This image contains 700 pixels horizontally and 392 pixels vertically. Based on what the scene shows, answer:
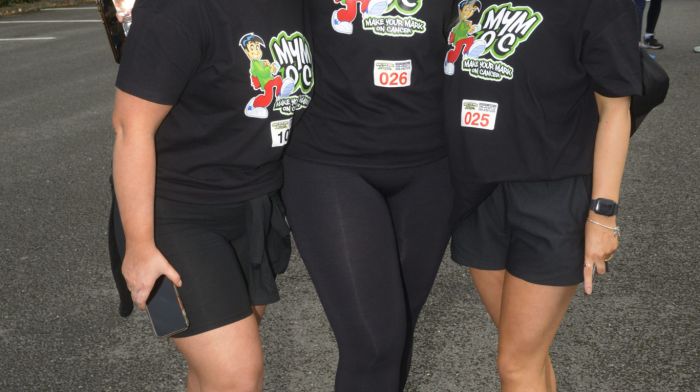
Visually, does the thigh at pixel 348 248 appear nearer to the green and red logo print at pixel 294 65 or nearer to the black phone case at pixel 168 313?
the green and red logo print at pixel 294 65

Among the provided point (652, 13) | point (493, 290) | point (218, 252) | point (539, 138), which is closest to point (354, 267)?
point (218, 252)

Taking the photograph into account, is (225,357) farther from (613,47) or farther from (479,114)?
(613,47)

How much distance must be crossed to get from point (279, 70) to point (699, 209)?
3.76 meters

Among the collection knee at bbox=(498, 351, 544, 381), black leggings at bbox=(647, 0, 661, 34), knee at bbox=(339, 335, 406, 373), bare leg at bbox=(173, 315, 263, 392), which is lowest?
black leggings at bbox=(647, 0, 661, 34)

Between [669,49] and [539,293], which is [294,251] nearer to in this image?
[539,293]

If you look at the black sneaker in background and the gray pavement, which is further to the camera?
the black sneaker in background

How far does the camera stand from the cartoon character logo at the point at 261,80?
1999mm

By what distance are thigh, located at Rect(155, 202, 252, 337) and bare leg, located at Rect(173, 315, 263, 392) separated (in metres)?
0.02

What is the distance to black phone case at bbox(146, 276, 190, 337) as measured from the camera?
204 centimetres

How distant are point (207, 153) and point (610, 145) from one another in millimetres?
1055

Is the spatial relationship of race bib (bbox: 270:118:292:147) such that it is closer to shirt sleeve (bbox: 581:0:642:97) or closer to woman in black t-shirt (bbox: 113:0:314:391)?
woman in black t-shirt (bbox: 113:0:314:391)

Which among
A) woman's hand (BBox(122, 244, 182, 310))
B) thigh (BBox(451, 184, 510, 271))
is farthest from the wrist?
woman's hand (BBox(122, 244, 182, 310))

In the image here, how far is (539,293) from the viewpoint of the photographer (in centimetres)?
221

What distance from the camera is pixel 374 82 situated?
220cm
